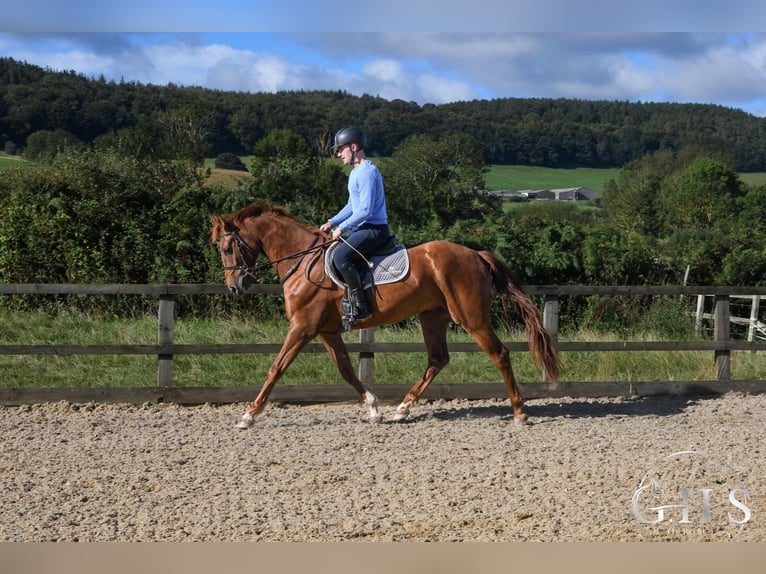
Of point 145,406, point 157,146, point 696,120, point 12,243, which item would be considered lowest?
point 145,406

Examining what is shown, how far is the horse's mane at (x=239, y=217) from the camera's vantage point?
7.46m

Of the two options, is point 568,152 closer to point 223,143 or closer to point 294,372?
point 223,143

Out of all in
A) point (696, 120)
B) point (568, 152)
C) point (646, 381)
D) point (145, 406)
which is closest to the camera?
point (145, 406)

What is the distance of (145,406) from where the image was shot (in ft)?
25.9

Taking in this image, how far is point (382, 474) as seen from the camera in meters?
5.52

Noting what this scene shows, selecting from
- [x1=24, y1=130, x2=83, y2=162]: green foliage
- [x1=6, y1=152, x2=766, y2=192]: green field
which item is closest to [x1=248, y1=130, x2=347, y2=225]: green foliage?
[x1=24, y1=130, x2=83, y2=162]: green foliage

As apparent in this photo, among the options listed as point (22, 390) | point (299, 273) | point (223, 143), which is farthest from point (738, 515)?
point (223, 143)

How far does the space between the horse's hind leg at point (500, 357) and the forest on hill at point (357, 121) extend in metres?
14.0

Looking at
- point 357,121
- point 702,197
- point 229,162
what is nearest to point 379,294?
point 229,162

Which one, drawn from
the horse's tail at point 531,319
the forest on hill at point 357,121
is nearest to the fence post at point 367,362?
the horse's tail at point 531,319

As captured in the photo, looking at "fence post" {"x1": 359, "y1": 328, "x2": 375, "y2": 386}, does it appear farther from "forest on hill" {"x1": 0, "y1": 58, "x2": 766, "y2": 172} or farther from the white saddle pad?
"forest on hill" {"x1": 0, "y1": 58, "x2": 766, "y2": 172}

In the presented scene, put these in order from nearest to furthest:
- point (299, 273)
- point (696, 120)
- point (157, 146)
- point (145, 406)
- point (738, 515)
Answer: point (738, 515)
point (299, 273)
point (145, 406)
point (157, 146)
point (696, 120)

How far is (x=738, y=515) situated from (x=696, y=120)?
2291 inches

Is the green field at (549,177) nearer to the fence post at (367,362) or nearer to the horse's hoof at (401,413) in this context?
the fence post at (367,362)
